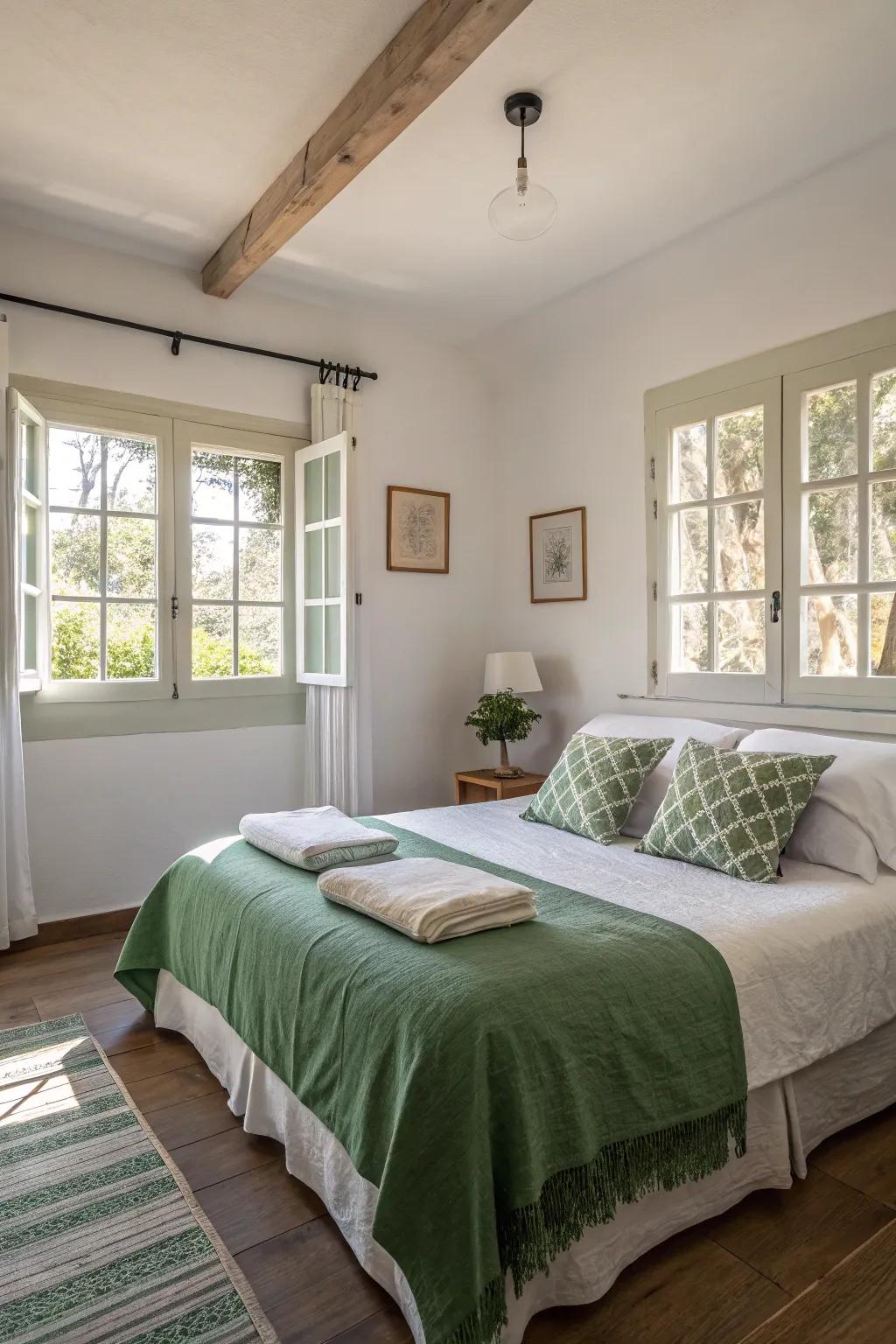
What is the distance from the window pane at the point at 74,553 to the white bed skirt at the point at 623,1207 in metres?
1.88

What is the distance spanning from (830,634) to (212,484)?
266 cm

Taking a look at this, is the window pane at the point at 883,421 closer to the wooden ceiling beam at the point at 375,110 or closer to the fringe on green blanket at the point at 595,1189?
the wooden ceiling beam at the point at 375,110

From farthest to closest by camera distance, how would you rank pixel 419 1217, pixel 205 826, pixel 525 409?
pixel 525 409 → pixel 205 826 → pixel 419 1217

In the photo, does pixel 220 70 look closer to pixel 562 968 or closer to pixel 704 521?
pixel 704 521

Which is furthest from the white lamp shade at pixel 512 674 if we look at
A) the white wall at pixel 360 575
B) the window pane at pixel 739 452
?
the window pane at pixel 739 452

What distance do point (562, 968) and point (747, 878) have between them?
0.87 metres

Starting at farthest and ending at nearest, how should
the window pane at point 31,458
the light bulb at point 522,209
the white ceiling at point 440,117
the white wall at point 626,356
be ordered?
1. the window pane at point 31,458
2. the white wall at point 626,356
3. the light bulb at point 522,209
4. the white ceiling at point 440,117

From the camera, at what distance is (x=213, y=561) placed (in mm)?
3807

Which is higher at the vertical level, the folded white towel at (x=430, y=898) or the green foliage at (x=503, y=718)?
the green foliage at (x=503, y=718)

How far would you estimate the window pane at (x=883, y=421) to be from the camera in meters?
2.80

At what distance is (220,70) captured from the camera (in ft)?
7.93

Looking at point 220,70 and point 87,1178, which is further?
point 220,70

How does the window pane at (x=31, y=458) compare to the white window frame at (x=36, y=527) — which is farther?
the window pane at (x=31, y=458)

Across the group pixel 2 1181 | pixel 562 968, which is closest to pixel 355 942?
pixel 562 968
